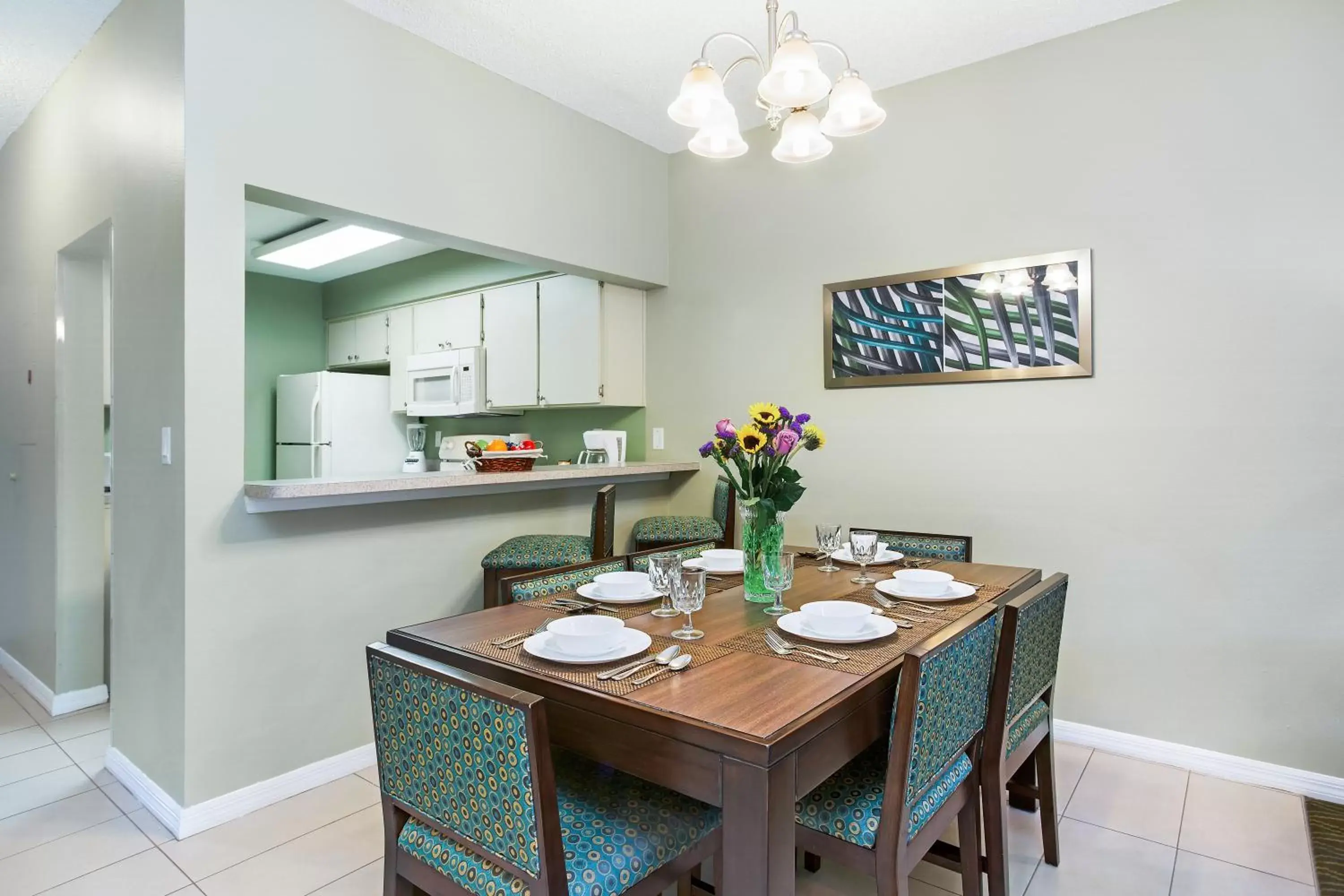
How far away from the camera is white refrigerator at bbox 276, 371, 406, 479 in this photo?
4672 millimetres

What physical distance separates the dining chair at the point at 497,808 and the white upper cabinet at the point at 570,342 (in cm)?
259

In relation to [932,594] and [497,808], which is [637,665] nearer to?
[497,808]

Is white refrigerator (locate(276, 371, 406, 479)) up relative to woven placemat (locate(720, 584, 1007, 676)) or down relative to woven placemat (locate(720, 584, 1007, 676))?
up

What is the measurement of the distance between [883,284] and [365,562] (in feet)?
7.79

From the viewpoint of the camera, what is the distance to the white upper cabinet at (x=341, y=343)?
5.39m

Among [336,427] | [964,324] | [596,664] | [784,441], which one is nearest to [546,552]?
[784,441]

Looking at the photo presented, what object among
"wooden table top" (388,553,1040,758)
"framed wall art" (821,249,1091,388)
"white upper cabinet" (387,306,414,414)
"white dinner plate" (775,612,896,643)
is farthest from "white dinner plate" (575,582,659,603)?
"white upper cabinet" (387,306,414,414)

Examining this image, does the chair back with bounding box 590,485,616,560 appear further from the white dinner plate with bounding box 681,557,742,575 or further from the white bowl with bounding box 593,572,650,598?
the white bowl with bounding box 593,572,650,598

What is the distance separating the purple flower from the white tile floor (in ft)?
3.74

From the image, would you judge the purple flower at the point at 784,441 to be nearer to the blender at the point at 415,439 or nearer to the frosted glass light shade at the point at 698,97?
the frosted glass light shade at the point at 698,97

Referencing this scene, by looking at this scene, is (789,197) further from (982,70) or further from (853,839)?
(853,839)

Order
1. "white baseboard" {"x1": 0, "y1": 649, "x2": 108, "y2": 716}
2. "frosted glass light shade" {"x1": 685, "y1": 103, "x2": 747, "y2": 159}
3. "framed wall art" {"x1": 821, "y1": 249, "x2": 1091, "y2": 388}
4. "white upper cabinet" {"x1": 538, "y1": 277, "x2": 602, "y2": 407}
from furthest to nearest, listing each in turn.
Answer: "white upper cabinet" {"x1": 538, "y1": 277, "x2": 602, "y2": 407} → "white baseboard" {"x1": 0, "y1": 649, "x2": 108, "y2": 716} → "framed wall art" {"x1": 821, "y1": 249, "x2": 1091, "y2": 388} → "frosted glass light shade" {"x1": 685, "y1": 103, "x2": 747, "y2": 159}

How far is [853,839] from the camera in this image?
1351 mm

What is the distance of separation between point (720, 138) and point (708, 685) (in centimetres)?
157
